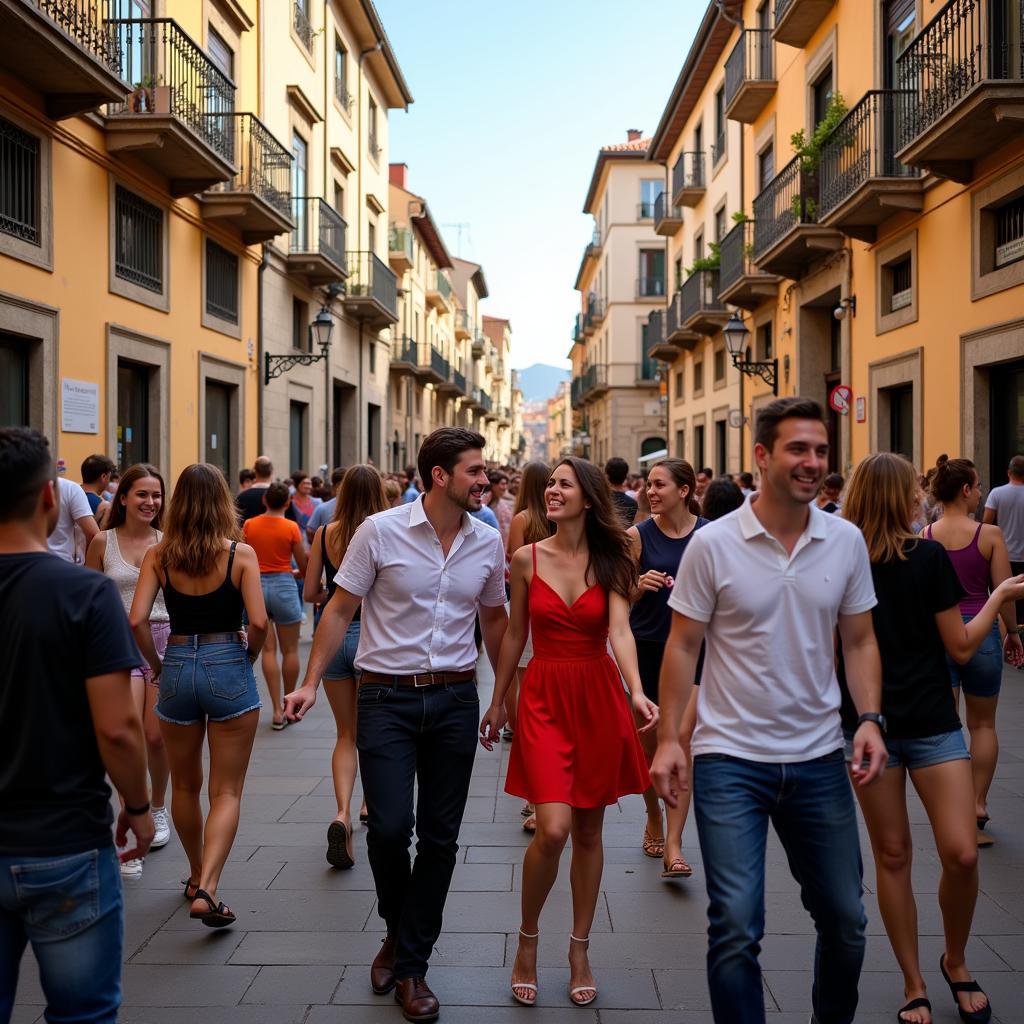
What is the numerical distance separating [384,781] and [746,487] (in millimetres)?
14352

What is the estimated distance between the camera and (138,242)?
48.0 feet

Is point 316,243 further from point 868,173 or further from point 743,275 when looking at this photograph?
point 868,173

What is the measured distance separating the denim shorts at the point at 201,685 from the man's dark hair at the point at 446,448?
4.24 feet

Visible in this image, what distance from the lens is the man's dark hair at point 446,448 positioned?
166 inches

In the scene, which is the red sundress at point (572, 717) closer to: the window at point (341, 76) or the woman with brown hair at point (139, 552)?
the woman with brown hair at point (139, 552)

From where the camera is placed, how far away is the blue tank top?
227 inches

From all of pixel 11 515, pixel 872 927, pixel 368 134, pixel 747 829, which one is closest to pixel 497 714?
pixel 747 829

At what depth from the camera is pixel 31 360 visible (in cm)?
1185

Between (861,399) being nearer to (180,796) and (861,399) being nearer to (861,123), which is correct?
(861,123)

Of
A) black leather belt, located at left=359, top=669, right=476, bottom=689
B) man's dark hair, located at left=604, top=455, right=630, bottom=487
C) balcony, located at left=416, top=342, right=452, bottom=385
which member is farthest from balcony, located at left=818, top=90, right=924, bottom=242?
balcony, located at left=416, top=342, right=452, bottom=385

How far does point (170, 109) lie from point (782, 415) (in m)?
12.5

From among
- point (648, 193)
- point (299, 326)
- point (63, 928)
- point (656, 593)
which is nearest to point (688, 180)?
point (299, 326)

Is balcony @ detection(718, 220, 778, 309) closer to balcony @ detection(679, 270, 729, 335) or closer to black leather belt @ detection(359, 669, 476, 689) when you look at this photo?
balcony @ detection(679, 270, 729, 335)

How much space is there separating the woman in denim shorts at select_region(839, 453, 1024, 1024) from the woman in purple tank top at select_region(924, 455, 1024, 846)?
1.81 meters
